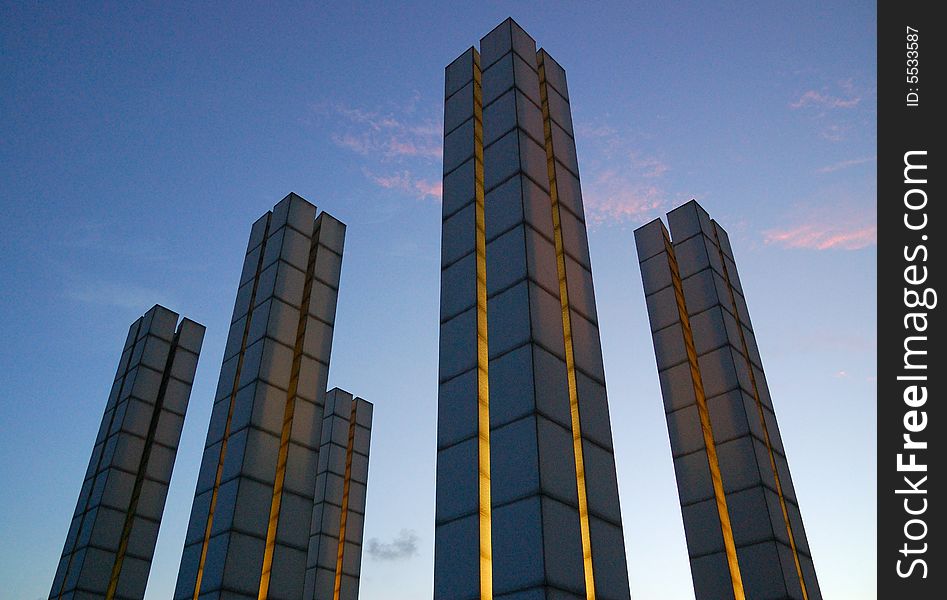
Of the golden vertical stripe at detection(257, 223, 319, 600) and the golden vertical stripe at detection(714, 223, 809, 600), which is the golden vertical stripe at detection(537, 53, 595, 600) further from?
the golden vertical stripe at detection(714, 223, 809, 600)

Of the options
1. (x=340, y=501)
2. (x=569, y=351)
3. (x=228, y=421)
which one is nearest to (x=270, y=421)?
(x=228, y=421)

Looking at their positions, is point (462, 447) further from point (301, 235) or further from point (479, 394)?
point (301, 235)

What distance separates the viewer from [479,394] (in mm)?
14820

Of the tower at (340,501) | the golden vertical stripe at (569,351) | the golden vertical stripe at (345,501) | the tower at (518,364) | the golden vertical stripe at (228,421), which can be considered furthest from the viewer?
the golden vertical stripe at (345,501)

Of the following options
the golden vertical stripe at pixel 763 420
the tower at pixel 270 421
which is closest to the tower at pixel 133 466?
the tower at pixel 270 421

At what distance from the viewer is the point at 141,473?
2780 cm

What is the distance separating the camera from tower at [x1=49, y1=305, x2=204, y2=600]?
25.6m

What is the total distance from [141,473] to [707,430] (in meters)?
20.9

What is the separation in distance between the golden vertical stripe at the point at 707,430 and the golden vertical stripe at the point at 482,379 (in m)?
10.9

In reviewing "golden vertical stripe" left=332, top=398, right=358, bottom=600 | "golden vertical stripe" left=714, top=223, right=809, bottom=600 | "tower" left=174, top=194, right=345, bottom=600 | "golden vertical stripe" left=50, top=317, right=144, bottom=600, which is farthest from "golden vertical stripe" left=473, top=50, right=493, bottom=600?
"golden vertical stripe" left=332, top=398, right=358, bottom=600

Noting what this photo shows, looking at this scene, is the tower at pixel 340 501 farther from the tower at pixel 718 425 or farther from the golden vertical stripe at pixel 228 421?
the tower at pixel 718 425

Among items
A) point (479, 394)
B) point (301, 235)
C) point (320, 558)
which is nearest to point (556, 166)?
point (479, 394)

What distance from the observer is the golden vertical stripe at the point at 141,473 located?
1011 inches
